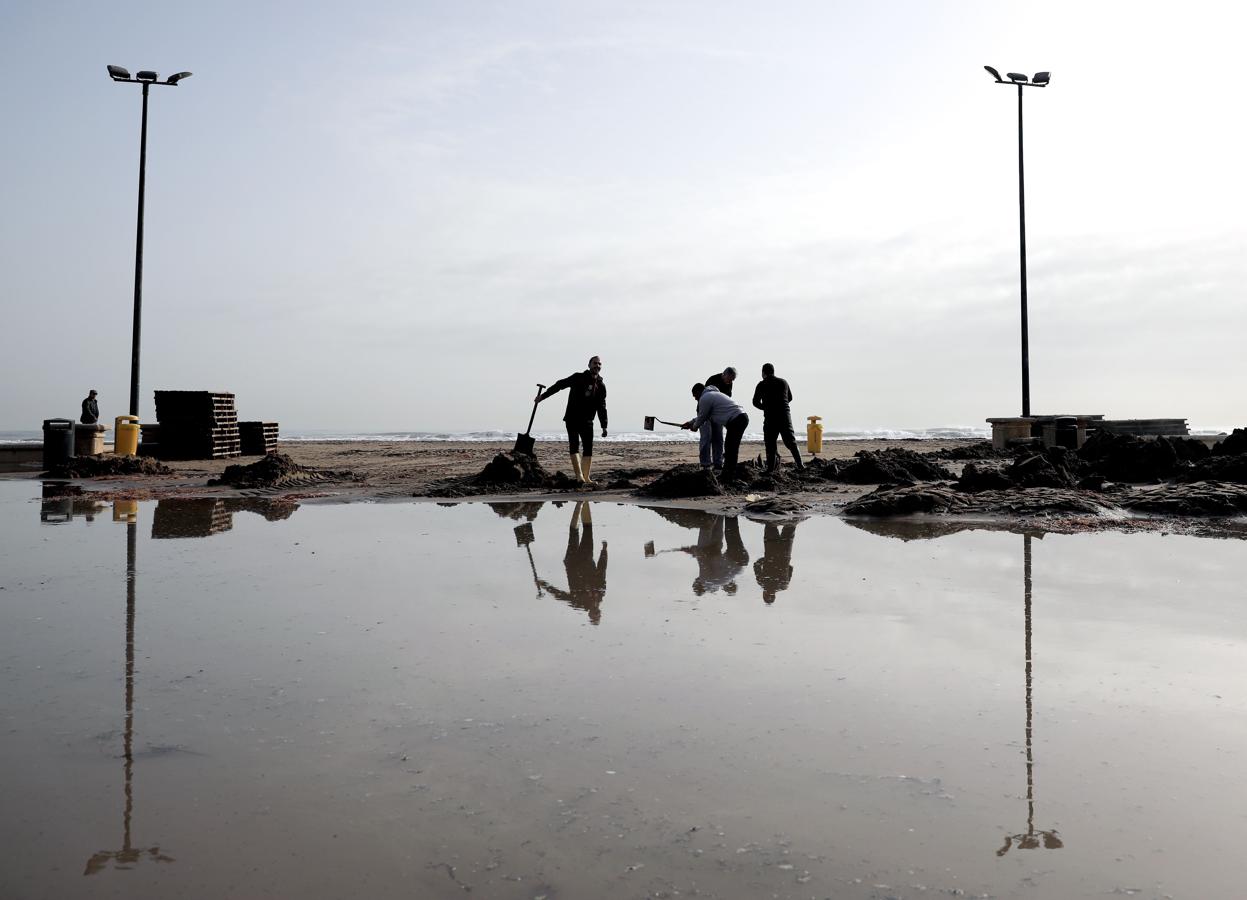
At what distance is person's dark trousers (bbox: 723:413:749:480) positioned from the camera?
15328 mm

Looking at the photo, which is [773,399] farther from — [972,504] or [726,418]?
[972,504]

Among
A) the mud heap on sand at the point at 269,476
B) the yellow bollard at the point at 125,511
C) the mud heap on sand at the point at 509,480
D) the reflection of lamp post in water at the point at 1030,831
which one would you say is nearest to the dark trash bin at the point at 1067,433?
the mud heap on sand at the point at 509,480

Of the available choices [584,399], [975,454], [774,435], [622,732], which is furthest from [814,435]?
[622,732]

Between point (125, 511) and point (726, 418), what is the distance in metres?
8.54

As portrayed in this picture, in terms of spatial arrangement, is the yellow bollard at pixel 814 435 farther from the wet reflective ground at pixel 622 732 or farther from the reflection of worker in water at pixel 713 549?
the wet reflective ground at pixel 622 732

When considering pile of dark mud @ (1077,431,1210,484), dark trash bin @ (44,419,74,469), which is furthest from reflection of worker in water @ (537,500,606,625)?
dark trash bin @ (44,419,74,469)

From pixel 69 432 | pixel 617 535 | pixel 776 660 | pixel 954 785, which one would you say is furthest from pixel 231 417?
pixel 954 785

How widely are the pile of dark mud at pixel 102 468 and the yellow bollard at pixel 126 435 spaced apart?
81.5 inches

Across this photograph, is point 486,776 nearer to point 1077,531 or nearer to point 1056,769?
point 1056,769

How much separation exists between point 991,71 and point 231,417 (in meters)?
23.1

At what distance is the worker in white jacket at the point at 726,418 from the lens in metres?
15.4

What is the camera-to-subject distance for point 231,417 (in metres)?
27.0

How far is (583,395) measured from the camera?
15.8 meters

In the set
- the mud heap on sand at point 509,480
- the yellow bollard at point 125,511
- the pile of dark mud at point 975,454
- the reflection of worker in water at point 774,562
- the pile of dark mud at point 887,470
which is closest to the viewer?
the reflection of worker in water at point 774,562
